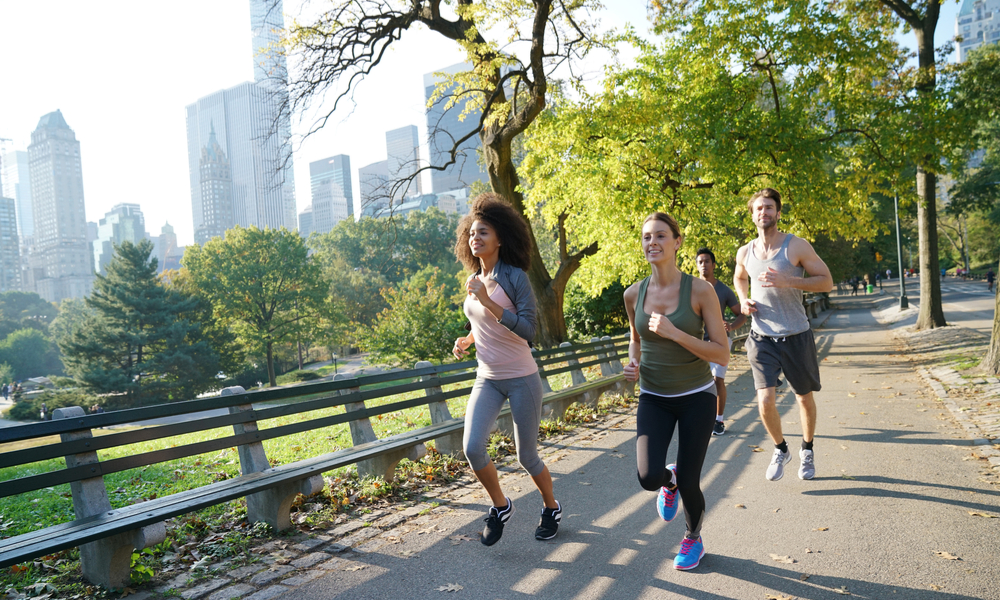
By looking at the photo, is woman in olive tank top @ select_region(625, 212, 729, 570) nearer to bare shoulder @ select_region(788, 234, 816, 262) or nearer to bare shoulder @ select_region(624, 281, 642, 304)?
bare shoulder @ select_region(624, 281, 642, 304)

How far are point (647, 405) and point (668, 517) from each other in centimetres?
83

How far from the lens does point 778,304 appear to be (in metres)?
5.59

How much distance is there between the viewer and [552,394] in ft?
30.1

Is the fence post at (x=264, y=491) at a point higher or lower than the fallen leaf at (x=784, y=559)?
higher

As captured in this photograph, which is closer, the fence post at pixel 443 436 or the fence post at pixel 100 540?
the fence post at pixel 100 540

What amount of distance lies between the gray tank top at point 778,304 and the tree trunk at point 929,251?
16087mm

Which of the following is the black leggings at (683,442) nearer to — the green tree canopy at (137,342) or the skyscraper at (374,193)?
the skyscraper at (374,193)

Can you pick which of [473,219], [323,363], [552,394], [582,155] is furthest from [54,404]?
[473,219]

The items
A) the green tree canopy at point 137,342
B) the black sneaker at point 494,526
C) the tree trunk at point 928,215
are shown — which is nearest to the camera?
the black sneaker at point 494,526

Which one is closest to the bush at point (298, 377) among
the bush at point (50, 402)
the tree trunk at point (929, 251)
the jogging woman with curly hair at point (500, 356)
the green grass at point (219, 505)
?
the bush at point (50, 402)

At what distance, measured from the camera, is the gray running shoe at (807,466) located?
225 inches

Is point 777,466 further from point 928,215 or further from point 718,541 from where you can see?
point 928,215

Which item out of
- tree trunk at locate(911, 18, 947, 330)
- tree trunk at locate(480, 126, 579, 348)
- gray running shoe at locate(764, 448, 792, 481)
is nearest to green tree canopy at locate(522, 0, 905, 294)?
tree trunk at locate(480, 126, 579, 348)

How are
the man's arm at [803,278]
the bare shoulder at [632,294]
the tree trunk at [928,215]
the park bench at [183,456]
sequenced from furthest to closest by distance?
1. the tree trunk at [928,215]
2. the man's arm at [803,278]
3. the bare shoulder at [632,294]
4. the park bench at [183,456]
